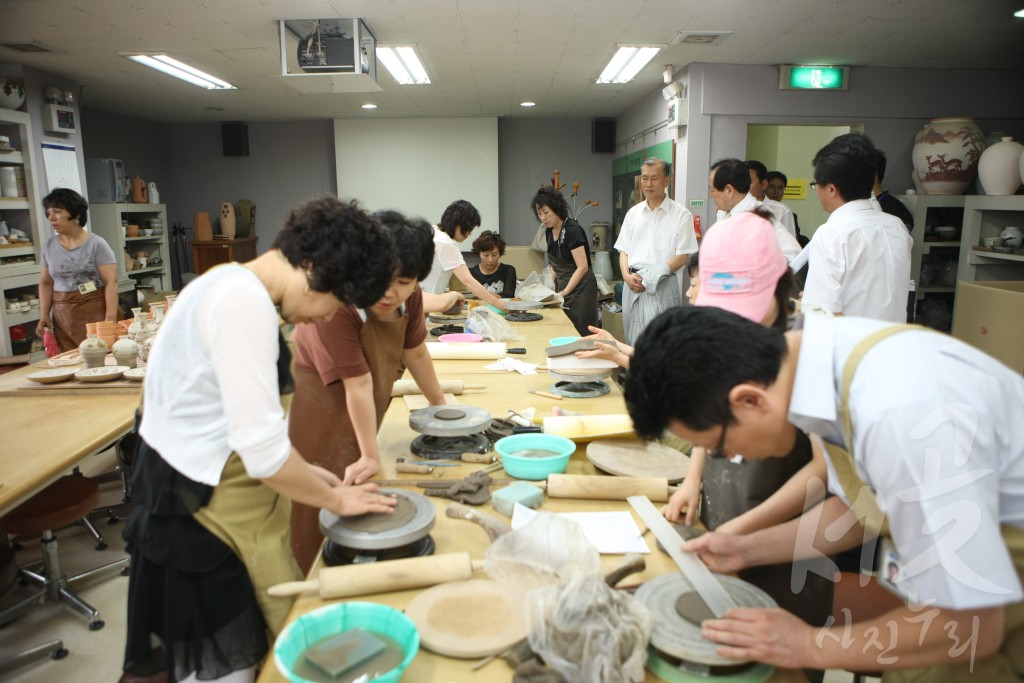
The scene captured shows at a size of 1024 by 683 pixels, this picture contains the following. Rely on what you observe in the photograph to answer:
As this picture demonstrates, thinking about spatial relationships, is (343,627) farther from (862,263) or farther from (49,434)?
(862,263)

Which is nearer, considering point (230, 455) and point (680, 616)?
point (680, 616)

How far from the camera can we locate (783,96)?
20.8 feet

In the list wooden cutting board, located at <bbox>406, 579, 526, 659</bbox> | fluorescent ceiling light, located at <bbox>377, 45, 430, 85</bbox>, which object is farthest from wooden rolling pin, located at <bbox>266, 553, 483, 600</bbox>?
fluorescent ceiling light, located at <bbox>377, 45, 430, 85</bbox>

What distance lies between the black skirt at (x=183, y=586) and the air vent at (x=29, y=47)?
570 cm

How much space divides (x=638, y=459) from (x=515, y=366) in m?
1.41

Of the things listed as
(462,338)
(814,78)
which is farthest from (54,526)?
(814,78)

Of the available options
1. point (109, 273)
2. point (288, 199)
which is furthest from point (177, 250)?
point (109, 273)

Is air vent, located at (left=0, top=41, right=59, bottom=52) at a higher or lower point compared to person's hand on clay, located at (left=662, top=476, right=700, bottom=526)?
higher

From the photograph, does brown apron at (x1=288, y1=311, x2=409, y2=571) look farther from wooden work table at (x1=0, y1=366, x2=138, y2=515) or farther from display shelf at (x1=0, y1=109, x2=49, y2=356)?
display shelf at (x1=0, y1=109, x2=49, y2=356)

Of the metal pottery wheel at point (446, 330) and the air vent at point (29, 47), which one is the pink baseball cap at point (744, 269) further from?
the air vent at point (29, 47)

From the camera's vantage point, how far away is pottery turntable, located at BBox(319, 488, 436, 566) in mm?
1469

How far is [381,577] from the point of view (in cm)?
141

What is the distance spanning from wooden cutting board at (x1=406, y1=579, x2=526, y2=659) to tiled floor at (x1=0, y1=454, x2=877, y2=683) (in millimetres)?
1718

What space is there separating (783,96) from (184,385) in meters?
6.43
